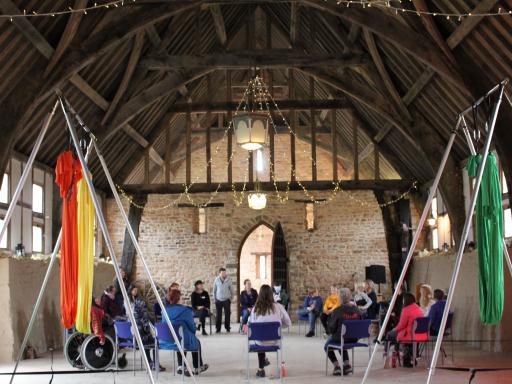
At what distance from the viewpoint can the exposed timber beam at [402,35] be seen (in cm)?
1055

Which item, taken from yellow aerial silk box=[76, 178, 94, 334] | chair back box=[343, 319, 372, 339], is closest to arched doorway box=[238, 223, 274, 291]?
chair back box=[343, 319, 372, 339]

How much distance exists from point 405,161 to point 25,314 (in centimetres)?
915

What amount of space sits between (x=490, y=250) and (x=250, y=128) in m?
4.41

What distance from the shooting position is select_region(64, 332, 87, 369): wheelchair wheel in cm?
948

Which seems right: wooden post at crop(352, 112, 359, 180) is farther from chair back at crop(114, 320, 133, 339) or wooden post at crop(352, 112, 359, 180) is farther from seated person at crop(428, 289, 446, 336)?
chair back at crop(114, 320, 133, 339)

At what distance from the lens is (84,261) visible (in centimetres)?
670

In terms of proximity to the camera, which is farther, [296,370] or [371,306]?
[371,306]

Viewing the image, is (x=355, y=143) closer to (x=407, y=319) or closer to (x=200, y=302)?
(x=200, y=302)

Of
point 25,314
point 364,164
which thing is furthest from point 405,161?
point 25,314

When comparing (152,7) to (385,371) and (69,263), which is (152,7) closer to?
(69,263)

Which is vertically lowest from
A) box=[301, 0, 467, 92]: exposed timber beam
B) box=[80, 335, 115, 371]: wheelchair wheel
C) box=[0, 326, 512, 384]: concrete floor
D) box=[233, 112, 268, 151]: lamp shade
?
box=[0, 326, 512, 384]: concrete floor

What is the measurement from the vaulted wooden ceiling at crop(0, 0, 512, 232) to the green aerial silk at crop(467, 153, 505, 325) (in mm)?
3062

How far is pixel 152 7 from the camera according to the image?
10.8 metres

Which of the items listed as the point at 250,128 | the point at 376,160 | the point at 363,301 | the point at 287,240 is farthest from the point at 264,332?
the point at 287,240
